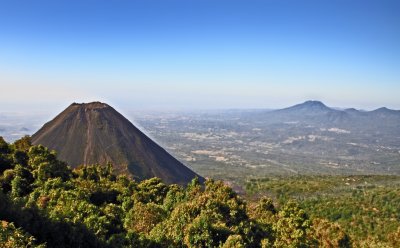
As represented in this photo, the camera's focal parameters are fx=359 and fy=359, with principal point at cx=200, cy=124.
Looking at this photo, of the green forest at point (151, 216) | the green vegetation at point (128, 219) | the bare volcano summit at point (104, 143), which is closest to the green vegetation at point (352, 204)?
the green forest at point (151, 216)

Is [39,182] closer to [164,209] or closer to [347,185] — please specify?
[164,209]

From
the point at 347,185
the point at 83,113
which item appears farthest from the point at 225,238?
the point at 83,113

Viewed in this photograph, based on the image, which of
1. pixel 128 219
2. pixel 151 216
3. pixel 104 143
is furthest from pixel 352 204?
pixel 104 143

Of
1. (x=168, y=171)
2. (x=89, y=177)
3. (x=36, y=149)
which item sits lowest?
(x=168, y=171)

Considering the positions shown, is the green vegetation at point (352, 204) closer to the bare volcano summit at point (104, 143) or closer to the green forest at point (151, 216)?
the green forest at point (151, 216)

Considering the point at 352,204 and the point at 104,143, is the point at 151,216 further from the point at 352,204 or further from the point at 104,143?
the point at 104,143
